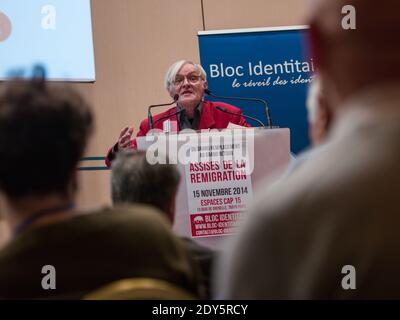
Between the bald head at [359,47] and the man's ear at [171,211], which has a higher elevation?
the bald head at [359,47]

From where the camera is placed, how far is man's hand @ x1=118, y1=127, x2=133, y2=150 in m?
1.39

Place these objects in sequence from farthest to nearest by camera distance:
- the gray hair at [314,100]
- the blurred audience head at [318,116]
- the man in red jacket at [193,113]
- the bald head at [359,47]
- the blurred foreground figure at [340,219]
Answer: the man in red jacket at [193,113]
the gray hair at [314,100]
the blurred audience head at [318,116]
the bald head at [359,47]
the blurred foreground figure at [340,219]

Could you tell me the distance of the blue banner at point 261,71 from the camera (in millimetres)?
1732

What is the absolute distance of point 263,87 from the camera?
201cm

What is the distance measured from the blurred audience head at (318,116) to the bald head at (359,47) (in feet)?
0.19

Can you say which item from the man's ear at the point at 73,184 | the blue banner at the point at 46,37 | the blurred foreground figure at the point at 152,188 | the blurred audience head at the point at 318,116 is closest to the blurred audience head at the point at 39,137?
the man's ear at the point at 73,184

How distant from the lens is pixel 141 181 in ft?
3.84

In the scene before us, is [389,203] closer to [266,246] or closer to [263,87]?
[266,246]

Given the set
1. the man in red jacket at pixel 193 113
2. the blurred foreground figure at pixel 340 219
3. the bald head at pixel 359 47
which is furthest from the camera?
the man in red jacket at pixel 193 113

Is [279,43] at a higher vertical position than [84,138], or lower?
higher

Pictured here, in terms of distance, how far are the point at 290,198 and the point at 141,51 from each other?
115cm

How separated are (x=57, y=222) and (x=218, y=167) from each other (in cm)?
91

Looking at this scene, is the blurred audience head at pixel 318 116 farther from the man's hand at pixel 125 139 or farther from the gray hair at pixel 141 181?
the man's hand at pixel 125 139
